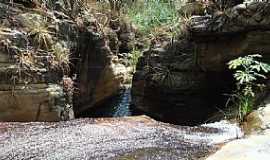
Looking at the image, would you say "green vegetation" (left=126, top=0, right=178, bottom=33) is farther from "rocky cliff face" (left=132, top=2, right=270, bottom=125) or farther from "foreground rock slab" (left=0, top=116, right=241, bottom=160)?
"foreground rock slab" (left=0, top=116, right=241, bottom=160)

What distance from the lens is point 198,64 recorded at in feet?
32.1

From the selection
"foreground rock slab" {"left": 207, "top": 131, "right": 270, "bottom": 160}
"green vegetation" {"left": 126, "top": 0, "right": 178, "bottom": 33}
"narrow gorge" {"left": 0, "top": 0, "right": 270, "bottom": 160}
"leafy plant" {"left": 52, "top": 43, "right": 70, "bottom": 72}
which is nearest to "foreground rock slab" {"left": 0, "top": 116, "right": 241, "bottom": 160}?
"narrow gorge" {"left": 0, "top": 0, "right": 270, "bottom": 160}

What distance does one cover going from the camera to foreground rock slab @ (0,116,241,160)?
15.7 ft

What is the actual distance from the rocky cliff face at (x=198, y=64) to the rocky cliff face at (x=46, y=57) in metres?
1.78

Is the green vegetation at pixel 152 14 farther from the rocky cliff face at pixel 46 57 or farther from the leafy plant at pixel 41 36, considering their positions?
the leafy plant at pixel 41 36

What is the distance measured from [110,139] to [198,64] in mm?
4816

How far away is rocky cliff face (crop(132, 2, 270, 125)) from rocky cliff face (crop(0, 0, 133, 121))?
1.78 meters

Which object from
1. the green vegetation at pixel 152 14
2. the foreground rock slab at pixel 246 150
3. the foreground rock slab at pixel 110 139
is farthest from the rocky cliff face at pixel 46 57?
the foreground rock slab at pixel 246 150

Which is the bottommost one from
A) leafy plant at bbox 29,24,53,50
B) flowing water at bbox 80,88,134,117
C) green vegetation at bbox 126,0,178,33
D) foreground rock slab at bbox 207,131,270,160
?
flowing water at bbox 80,88,134,117

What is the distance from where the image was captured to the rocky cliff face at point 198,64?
331 inches

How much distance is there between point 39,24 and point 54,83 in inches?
46.9

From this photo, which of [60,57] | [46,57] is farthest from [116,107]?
[46,57]

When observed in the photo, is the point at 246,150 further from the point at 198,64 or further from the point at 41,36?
the point at 198,64

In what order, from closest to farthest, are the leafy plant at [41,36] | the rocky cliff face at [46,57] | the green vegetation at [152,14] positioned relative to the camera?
the rocky cliff face at [46,57] → the leafy plant at [41,36] → the green vegetation at [152,14]
